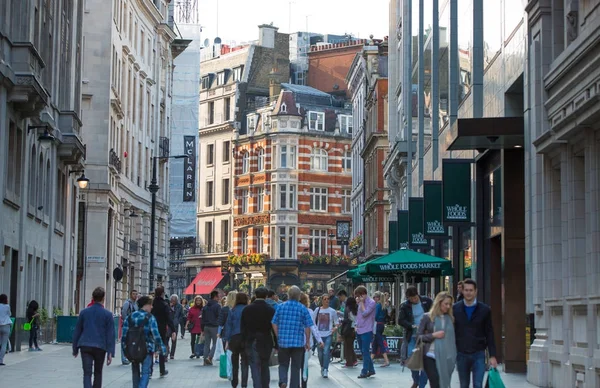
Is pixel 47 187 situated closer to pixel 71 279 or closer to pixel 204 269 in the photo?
pixel 71 279

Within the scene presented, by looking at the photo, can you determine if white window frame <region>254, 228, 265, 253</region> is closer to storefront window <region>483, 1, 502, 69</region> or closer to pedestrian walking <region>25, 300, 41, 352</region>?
pedestrian walking <region>25, 300, 41, 352</region>

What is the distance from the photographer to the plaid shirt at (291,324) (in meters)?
18.5

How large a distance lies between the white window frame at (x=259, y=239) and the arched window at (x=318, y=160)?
22.4ft

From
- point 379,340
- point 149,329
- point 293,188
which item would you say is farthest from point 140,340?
point 293,188

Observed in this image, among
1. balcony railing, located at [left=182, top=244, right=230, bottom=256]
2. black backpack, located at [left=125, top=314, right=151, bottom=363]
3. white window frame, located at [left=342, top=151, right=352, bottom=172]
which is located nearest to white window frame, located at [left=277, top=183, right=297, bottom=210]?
white window frame, located at [left=342, top=151, right=352, bottom=172]

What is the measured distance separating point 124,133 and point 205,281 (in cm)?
4296

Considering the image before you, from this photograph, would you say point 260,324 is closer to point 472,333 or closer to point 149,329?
point 149,329

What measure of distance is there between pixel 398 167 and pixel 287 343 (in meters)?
31.2

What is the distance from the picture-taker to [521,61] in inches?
925

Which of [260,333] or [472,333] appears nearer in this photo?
[472,333]

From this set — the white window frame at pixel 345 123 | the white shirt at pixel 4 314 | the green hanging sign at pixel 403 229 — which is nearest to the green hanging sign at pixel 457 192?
the white shirt at pixel 4 314

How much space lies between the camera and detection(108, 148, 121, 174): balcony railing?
179ft

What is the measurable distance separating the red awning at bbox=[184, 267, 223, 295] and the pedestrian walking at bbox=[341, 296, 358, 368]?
7009 centimetres

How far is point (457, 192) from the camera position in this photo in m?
28.6
